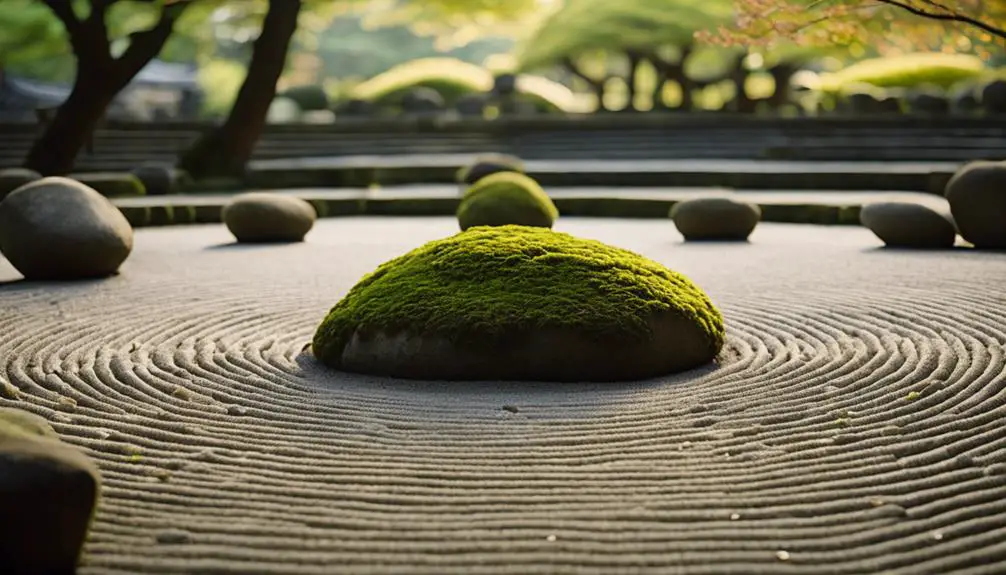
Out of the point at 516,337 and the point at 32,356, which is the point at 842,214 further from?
the point at 32,356

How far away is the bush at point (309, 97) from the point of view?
2872 centimetres

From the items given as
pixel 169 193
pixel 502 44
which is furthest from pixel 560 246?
pixel 502 44

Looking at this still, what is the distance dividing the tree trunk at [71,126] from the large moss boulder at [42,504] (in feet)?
45.5

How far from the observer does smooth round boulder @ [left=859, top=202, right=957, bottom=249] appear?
32.1 feet

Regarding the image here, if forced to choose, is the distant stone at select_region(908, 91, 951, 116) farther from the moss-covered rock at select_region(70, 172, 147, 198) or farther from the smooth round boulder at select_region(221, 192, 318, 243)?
the smooth round boulder at select_region(221, 192, 318, 243)

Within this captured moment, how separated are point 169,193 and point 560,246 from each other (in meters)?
12.3

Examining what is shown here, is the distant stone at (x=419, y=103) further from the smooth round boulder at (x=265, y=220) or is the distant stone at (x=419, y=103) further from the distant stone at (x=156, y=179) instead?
the smooth round boulder at (x=265, y=220)

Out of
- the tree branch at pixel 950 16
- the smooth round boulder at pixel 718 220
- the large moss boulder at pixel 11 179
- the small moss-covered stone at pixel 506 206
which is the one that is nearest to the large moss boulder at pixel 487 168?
the small moss-covered stone at pixel 506 206

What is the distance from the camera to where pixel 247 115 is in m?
17.3

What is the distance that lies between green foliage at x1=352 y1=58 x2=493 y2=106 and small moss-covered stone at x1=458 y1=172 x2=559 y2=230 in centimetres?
1801

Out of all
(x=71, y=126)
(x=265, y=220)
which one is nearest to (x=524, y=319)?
(x=265, y=220)

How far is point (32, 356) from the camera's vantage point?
5383 millimetres

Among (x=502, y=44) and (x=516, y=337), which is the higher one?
(x=516, y=337)

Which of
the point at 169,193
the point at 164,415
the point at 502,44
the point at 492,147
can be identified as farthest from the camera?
the point at 502,44
